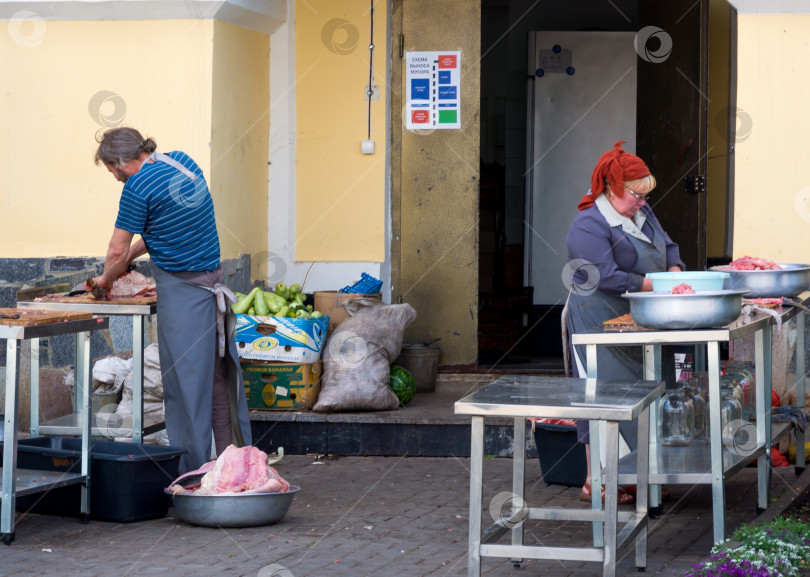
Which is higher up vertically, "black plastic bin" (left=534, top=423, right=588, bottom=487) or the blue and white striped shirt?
the blue and white striped shirt

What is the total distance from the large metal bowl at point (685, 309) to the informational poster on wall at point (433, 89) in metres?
4.06

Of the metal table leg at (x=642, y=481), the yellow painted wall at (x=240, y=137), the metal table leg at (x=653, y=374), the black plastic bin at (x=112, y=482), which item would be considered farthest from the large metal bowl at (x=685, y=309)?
the yellow painted wall at (x=240, y=137)

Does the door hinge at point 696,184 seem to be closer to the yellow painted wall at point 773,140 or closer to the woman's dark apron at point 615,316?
the yellow painted wall at point 773,140

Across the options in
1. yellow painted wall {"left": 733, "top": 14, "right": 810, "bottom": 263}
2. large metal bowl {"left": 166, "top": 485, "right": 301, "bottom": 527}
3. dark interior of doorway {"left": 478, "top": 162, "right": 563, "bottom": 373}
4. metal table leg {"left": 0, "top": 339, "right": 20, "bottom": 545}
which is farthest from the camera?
dark interior of doorway {"left": 478, "top": 162, "right": 563, "bottom": 373}

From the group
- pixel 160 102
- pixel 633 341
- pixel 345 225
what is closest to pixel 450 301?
pixel 345 225

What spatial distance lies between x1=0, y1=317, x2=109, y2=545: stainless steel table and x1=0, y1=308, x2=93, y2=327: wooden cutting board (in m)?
0.02

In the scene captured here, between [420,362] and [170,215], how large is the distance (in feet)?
9.71

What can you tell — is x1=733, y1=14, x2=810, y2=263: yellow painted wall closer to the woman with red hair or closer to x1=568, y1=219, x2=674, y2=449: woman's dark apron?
x1=568, y1=219, x2=674, y2=449: woman's dark apron

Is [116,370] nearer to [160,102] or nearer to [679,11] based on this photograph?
[160,102]

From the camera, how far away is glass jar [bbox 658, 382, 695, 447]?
577cm

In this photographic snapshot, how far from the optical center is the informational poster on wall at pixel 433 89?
8.75 meters

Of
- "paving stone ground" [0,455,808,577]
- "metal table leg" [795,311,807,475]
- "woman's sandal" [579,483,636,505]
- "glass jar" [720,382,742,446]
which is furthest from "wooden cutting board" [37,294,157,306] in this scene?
"metal table leg" [795,311,807,475]

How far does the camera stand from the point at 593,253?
5988mm

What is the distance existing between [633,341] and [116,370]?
385cm
